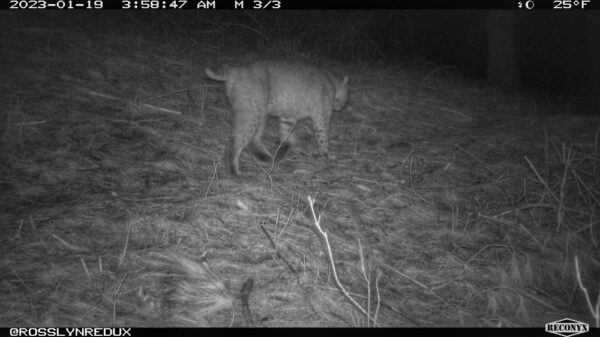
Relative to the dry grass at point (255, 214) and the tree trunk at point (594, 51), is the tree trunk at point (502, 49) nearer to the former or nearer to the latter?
the tree trunk at point (594, 51)

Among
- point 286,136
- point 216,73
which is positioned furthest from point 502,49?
point 216,73

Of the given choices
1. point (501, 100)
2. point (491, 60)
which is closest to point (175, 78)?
point (501, 100)

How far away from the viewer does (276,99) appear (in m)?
5.64

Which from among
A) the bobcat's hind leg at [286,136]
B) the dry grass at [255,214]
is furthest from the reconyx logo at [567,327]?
the bobcat's hind leg at [286,136]

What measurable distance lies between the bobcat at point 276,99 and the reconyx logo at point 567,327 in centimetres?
329

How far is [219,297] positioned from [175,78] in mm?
4993

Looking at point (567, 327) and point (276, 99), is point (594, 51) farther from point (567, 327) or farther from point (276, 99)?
point (567, 327)

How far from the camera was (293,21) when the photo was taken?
11.4m

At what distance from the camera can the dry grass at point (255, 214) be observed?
9.66ft

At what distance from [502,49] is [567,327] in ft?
33.2

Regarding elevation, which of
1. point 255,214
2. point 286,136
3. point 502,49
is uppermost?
point 502,49

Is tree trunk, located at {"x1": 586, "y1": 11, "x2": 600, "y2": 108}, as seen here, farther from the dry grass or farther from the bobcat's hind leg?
the bobcat's hind leg

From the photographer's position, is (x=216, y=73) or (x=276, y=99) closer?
(x=216, y=73)

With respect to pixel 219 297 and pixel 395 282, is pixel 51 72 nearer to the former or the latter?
pixel 219 297
